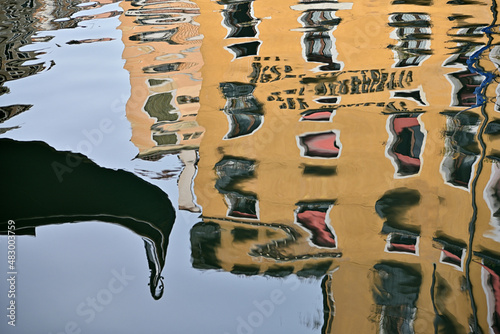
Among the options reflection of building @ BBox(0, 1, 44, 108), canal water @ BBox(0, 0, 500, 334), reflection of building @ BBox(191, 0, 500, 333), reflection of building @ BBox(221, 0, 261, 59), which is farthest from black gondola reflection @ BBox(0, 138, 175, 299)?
reflection of building @ BBox(221, 0, 261, 59)

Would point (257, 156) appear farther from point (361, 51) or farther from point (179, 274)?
point (361, 51)

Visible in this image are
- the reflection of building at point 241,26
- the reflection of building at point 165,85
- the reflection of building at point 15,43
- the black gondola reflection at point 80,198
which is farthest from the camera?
the reflection of building at point 241,26

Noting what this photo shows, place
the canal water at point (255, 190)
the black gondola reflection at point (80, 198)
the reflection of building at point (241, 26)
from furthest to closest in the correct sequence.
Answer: the reflection of building at point (241, 26)
the black gondola reflection at point (80, 198)
the canal water at point (255, 190)

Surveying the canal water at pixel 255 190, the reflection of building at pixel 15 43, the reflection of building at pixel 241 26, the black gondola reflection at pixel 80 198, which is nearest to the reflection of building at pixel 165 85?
the canal water at pixel 255 190

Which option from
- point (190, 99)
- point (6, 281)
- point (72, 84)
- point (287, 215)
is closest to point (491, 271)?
point (287, 215)

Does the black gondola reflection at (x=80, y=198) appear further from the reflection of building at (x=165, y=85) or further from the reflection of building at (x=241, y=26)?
the reflection of building at (x=241, y=26)

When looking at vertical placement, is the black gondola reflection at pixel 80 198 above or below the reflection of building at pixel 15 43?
above

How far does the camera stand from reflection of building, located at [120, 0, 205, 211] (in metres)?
2.62

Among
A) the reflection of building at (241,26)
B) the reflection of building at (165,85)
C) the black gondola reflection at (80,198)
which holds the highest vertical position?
the black gondola reflection at (80,198)

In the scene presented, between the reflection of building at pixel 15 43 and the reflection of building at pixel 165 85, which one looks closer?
the reflection of building at pixel 165 85

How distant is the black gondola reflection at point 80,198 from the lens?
6.43 feet

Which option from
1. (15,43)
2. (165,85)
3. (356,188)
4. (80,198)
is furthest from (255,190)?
(15,43)

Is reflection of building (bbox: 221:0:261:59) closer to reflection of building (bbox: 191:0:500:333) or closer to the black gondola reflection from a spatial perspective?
reflection of building (bbox: 191:0:500:333)

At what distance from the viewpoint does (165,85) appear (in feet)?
11.7
